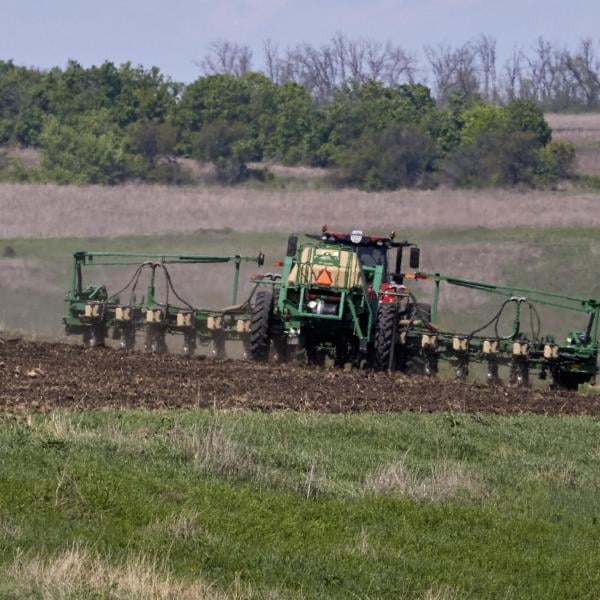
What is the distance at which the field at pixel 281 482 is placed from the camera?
37.2 feet

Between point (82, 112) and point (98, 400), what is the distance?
198ft

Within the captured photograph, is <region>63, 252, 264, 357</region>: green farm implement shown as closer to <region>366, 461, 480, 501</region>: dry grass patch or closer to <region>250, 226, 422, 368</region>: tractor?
<region>250, 226, 422, 368</region>: tractor

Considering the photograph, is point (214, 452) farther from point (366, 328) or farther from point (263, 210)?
point (263, 210)

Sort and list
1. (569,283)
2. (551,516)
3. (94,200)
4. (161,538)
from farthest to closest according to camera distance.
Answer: (94,200), (569,283), (551,516), (161,538)

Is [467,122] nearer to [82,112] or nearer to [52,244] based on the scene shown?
[82,112]

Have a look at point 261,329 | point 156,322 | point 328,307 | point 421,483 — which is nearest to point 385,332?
point 328,307

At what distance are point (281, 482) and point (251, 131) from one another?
201 ft

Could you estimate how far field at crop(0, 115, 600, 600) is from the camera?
37.2ft

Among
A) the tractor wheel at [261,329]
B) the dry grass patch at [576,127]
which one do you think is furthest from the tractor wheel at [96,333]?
the dry grass patch at [576,127]

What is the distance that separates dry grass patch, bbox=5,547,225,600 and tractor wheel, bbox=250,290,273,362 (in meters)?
16.9

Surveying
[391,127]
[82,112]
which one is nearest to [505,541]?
[391,127]

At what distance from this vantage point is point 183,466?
14.7 meters

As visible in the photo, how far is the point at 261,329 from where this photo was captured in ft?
91.2

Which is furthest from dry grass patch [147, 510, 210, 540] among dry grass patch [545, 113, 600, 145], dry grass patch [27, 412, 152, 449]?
dry grass patch [545, 113, 600, 145]
